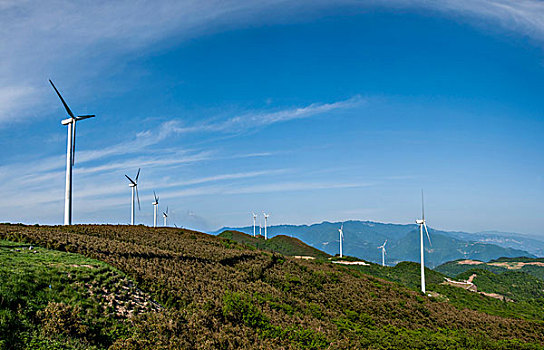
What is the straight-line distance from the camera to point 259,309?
19.8 metres

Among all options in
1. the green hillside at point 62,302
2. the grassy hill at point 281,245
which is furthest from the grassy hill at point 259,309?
the grassy hill at point 281,245

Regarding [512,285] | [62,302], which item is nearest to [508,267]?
[512,285]

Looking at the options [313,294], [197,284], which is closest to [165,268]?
[197,284]

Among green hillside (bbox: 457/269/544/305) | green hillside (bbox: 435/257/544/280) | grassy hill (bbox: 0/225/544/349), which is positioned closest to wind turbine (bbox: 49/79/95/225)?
grassy hill (bbox: 0/225/544/349)

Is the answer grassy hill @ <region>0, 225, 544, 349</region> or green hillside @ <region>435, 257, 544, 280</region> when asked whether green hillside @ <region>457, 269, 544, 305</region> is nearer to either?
grassy hill @ <region>0, 225, 544, 349</region>

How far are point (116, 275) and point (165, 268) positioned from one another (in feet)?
14.2

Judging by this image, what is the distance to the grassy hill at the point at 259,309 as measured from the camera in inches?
579

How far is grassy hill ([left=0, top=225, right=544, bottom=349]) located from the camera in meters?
14.7

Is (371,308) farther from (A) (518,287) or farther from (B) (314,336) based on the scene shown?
(A) (518,287)

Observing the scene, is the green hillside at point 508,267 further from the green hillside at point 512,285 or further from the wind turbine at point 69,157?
the wind turbine at point 69,157

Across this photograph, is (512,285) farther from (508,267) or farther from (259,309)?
(508,267)

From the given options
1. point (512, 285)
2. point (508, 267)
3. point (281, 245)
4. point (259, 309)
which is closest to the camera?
point (259, 309)

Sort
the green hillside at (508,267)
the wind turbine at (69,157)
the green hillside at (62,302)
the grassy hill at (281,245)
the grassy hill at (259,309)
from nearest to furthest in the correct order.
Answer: the green hillside at (62,302), the grassy hill at (259,309), the wind turbine at (69,157), the grassy hill at (281,245), the green hillside at (508,267)

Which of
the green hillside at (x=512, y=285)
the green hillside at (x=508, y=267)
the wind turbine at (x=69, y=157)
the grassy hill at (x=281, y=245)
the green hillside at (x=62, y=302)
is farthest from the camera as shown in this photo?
the green hillside at (x=508, y=267)
